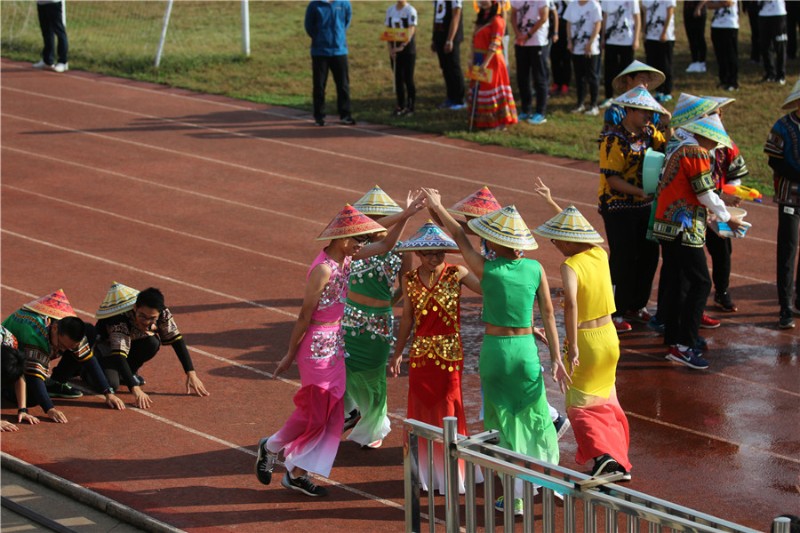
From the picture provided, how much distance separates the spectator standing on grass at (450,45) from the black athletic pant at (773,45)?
4.60 metres

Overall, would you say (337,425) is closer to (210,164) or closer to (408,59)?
(210,164)

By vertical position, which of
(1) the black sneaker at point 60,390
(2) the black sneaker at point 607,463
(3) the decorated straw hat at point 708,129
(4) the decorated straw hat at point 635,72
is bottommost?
(1) the black sneaker at point 60,390

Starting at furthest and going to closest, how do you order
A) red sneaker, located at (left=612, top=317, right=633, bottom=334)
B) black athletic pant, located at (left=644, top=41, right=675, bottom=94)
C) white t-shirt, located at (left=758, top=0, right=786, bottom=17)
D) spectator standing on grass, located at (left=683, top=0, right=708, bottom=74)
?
spectator standing on grass, located at (left=683, top=0, right=708, bottom=74), white t-shirt, located at (left=758, top=0, right=786, bottom=17), black athletic pant, located at (left=644, top=41, right=675, bottom=94), red sneaker, located at (left=612, top=317, right=633, bottom=334)

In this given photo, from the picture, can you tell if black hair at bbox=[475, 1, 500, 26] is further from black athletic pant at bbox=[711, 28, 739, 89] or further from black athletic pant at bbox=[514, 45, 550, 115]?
black athletic pant at bbox=[711, 28, 739, 89]

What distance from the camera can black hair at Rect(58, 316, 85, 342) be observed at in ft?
27.7

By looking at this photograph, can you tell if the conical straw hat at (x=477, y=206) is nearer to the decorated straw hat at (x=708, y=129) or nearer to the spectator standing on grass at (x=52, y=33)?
the decorated straw hat at (x=708, y=129)

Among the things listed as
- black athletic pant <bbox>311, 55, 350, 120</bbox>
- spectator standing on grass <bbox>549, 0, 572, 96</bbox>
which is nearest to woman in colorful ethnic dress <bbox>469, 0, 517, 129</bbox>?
black athletic pant <bbox>311, 55, 350, 120</bbox>

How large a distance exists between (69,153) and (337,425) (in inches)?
408

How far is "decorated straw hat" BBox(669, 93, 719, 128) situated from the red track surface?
190 cm

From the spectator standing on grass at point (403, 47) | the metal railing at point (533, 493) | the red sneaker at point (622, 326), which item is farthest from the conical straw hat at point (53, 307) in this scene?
the spectator standing on grass at point (403, 47)

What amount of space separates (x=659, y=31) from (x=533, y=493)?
1354 cm

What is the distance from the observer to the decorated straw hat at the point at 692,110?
365 inches

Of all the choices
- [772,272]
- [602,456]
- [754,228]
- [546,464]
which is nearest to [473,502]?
[546,464]

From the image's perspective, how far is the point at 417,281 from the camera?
727 centimetres
